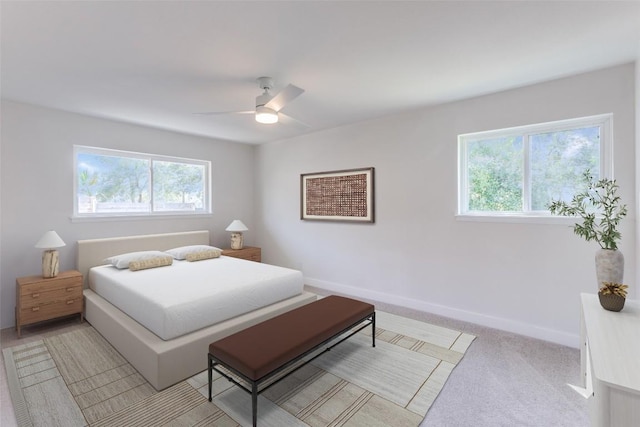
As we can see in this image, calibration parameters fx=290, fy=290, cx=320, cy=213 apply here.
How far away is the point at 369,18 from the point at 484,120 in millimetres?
2067

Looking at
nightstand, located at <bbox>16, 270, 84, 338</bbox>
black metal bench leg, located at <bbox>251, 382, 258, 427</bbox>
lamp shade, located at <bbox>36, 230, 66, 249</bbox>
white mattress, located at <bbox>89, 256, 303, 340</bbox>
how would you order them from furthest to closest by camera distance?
1. lamp shade, located at <bbox>36, 230, 66, 249</bbox>
2. nightstand, located at <bbox>16, 270, 84, 338</bbox>
3. white mattress, located at <bbox>89, 256, 303, 340</bbox>
4. black metal bench leg, located at <bbox>251, 382, 258, 427</bbox>

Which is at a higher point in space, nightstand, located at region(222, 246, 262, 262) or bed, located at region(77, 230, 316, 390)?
nightstand, located at region(222, 246, 262, 262)

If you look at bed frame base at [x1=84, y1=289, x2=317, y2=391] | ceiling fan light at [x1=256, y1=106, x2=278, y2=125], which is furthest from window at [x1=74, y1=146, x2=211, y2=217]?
ceiling fan light at [x1=256, y1=106, x2=278, y2=125]

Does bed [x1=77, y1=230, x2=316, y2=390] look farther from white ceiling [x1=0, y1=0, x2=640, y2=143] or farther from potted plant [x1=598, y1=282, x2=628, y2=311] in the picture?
potted plant [x1=598, y1=282, x2=628, y2=311]

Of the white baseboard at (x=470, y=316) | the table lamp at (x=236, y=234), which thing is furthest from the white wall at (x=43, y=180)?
the white baseboard at (x=470, y=316)

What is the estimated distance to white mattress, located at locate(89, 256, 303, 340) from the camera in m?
2.37

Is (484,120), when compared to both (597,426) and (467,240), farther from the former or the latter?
(597,426)

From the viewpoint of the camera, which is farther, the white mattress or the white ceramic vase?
the white mattress

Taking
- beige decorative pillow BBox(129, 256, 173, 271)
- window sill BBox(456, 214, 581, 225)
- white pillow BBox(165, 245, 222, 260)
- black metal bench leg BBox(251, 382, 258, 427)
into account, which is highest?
window sill BBox(456, 214, 581, 225)

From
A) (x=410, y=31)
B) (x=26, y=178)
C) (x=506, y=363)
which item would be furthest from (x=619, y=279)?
(x=26, y=178)

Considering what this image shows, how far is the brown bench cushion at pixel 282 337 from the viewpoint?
183 centimetres

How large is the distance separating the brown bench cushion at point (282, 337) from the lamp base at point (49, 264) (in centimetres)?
261

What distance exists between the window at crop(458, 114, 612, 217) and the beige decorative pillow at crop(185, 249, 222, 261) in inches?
135

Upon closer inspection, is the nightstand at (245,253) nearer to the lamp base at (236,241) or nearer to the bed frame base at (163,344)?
the lamp base at (236,241)
